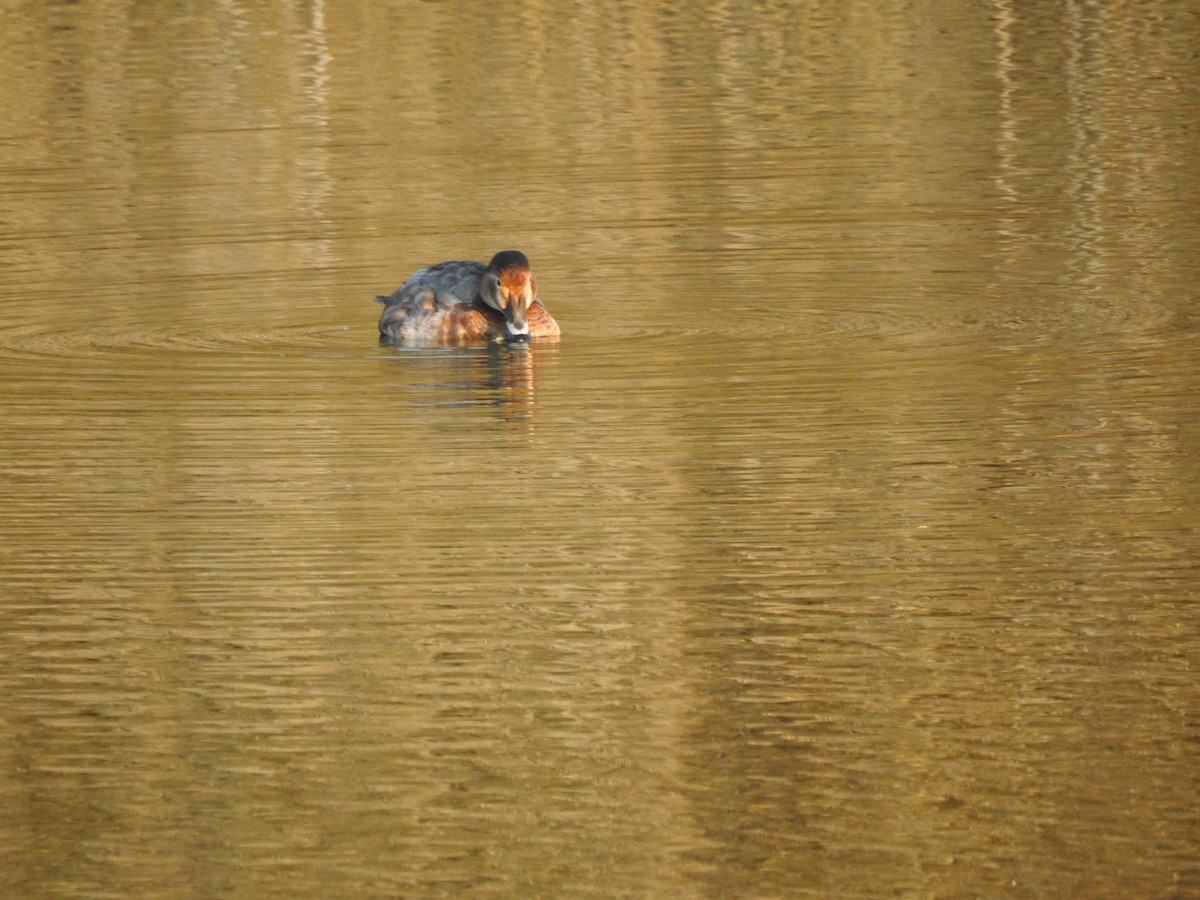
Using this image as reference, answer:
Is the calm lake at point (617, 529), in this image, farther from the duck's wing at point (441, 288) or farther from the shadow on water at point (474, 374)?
the duck's wing at point (441, 288)

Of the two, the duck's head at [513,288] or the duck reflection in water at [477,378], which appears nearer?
the duck reflection in water at [477,378]

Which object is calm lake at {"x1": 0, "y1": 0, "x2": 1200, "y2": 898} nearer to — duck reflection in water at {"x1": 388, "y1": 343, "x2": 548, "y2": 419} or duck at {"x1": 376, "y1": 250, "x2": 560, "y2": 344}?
duck reflection in water at {"x1": 388, "y1": 343, "x2": 548, "y2": 419}

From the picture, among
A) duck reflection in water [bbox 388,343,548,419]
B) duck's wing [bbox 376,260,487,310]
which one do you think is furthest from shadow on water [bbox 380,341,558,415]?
duck's wing [bbox 376,260,487,310]

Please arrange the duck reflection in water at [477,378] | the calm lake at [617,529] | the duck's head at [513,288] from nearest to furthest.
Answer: the calm lake at [617,529] < the duck reflection in water at [477,378] < the duck's head at [513,288]

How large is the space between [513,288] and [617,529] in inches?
159

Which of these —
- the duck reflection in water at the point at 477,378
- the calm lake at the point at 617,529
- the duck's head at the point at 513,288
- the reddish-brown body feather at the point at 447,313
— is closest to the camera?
the calm lake at the point at 617,529

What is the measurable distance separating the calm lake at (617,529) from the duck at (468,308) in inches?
6.8

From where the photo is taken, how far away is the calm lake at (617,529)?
22.1 feet

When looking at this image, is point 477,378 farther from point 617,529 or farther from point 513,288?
point 617,529

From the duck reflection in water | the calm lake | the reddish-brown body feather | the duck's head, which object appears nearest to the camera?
the calm lake

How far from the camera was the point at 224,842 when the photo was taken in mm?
6699

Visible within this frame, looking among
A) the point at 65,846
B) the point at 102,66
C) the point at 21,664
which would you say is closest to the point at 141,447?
the point at 21,664

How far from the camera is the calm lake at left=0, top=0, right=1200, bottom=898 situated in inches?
266

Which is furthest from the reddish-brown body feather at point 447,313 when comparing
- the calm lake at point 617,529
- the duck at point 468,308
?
the calm lake at point 617,529
